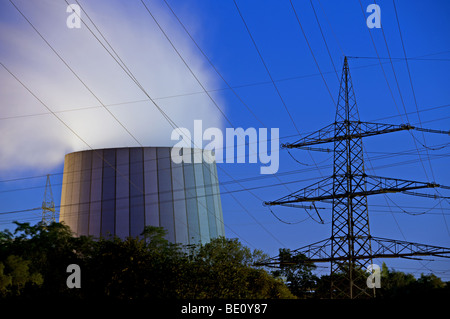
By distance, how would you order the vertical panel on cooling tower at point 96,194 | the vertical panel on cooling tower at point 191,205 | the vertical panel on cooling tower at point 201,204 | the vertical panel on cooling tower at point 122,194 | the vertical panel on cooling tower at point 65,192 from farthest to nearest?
the vertical panel on cooling tower at point 201,204, the vertical panel on cooling tower at point 191,205, the vertical panel on cooling tower at point 65,192, the vertical panel on cooling tower at point 96,194, the vertical panel on cooling tower at point 122,194

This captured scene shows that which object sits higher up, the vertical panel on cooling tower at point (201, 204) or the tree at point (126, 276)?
the vertical panel on cooling tower at point (201, 204)

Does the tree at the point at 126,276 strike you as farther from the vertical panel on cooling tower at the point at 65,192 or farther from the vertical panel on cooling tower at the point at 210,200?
the vertical panel on cooling tower at the point at 210,200

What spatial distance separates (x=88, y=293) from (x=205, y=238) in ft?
132

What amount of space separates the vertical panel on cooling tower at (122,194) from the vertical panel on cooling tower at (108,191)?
57cm

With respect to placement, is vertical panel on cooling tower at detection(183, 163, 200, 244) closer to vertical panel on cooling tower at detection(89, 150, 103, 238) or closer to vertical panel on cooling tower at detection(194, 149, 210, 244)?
vertical panel on cooling tower at detection(194, 149, 210, 244)

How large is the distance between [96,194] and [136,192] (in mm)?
5686

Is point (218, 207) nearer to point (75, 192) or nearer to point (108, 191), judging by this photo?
point (108, 191)

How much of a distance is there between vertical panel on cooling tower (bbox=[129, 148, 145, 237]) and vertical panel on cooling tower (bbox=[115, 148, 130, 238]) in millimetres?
552

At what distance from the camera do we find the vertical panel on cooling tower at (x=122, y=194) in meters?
67.2

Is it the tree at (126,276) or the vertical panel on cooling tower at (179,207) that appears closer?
the tree at (126,276)

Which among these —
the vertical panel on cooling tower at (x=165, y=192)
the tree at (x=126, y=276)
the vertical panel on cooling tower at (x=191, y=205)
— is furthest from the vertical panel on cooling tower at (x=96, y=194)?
the tree at (x=126, y=276)

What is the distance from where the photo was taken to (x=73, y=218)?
227ft

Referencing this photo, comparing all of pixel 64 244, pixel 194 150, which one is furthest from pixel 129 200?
pixel 64 244

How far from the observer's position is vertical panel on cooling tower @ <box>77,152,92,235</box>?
225ft
